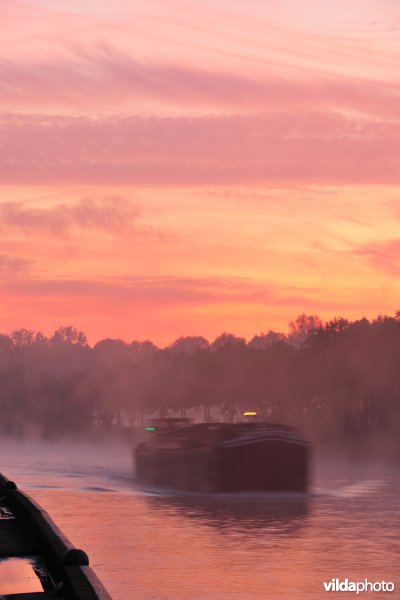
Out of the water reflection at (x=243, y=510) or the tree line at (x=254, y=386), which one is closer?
the water reflection at (x=243, y=510)

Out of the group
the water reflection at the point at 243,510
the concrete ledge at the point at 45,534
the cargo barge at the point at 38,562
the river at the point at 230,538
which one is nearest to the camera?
the cargo barge at the point at 38,562

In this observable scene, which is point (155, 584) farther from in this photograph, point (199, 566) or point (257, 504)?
point (257, 504)

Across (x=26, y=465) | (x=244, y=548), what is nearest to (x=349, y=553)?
(x=244, y=548)

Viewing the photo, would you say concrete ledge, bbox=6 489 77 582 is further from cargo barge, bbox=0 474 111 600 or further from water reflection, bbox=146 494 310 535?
water reflection, bbox=146 494 310 535

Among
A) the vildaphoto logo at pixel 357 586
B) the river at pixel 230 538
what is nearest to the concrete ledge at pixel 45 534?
the river at pixel 230 538

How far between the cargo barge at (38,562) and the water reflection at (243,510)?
17.6 m

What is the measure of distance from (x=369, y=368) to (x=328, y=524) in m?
66.4

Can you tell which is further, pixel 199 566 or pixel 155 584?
pixel 199 566

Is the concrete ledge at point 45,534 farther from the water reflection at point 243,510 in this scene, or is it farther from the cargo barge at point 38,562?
the water reflection at point 243,510

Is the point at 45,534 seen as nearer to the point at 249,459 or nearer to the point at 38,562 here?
the point at 38,562

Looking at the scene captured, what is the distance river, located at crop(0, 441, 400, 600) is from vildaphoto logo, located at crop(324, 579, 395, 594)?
0.27m

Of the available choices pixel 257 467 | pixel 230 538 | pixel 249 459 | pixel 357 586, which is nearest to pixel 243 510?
pixel 257 467

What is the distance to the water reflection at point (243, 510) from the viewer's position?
36719 mm

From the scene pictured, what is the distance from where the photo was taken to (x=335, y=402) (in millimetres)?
109375
